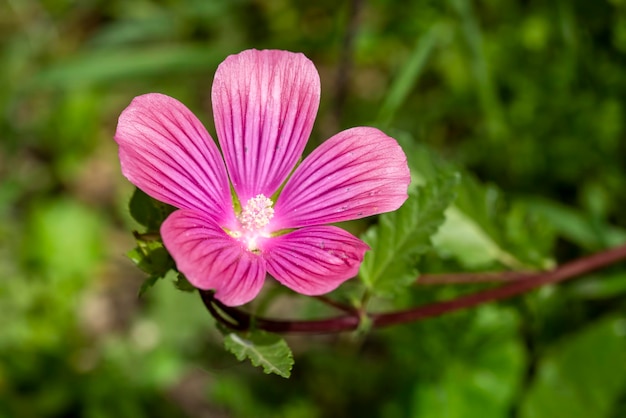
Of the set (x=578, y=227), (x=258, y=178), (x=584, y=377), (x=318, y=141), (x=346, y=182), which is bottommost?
(x=584, y=377)

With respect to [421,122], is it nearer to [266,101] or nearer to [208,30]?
[208,30]

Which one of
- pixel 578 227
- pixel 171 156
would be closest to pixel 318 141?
pixel 578 227

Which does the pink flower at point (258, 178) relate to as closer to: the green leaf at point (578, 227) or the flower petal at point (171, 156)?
the flower petal at point (171, 156)

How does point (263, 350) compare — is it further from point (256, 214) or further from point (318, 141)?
point (318, 141)

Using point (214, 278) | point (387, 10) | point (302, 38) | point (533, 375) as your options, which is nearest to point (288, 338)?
point (533, 375)

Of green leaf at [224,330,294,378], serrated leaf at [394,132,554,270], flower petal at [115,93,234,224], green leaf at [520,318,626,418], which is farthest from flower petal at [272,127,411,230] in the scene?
green leaf at [520,318,626,418]

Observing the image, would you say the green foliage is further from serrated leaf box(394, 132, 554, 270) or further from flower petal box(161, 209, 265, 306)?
serrated leaf box(394, 132, 554, 270)

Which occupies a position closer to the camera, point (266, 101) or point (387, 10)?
point (266, 101)
